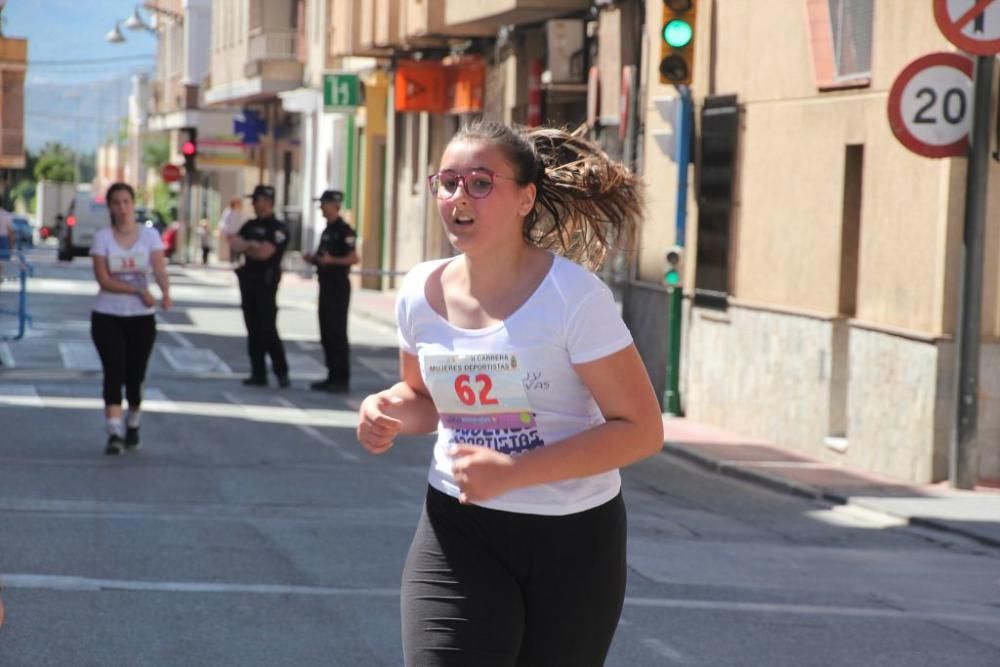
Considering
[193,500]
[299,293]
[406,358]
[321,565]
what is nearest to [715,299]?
[193,500]

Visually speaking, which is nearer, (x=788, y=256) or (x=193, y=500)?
(x=193, y=500)

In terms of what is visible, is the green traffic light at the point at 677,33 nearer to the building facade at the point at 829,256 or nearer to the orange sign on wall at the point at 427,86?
the building facade at the point at 829,256

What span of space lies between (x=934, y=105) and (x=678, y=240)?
575 cm

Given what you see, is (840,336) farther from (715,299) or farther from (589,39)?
(589,39)

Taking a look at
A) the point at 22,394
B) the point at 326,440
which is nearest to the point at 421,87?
the point at 22,394

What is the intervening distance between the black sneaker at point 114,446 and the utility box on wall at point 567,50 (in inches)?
505

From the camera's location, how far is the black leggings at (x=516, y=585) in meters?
4.34

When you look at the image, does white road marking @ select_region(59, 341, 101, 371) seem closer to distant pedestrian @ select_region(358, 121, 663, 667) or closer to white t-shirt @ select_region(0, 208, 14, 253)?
white t-shirt @ select_region(0, 208, 14, 253)

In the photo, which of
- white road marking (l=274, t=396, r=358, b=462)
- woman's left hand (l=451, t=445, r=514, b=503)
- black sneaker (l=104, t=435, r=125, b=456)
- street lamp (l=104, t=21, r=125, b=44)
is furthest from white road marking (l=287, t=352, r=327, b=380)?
street lamp (l=104, t=21, r=125, b=44)

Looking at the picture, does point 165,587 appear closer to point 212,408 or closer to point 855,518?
point 855,518

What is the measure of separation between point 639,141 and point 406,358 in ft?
53.2

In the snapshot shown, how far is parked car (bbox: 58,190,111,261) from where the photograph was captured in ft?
203

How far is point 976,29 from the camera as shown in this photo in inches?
490

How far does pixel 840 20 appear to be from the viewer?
1572 cm
